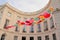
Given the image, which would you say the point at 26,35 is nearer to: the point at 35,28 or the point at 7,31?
the point at 35,28

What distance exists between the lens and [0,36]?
19.0 meters

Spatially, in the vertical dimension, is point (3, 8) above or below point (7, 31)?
above

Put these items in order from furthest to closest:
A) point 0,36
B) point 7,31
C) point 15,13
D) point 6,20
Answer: point 15,13
point 6,20
point 7,31
point 0,36

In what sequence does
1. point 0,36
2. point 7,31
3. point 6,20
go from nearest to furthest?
point 0,36, point 7,31, point 6,20

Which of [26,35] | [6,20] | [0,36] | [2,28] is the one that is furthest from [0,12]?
[26,35]

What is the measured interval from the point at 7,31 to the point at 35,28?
671cm

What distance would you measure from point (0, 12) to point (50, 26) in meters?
12.0

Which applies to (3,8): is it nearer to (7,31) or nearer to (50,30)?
(7,31)

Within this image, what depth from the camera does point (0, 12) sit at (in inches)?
896

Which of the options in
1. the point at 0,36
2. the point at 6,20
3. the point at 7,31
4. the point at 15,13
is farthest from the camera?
the point at 15,13

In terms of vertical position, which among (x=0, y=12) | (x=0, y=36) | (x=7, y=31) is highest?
(x=0, y=12)

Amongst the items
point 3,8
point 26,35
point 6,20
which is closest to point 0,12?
point 3,8

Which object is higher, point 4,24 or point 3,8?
point 3,8

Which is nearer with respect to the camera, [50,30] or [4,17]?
[50,30]
